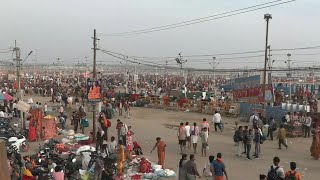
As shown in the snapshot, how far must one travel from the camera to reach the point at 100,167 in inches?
444

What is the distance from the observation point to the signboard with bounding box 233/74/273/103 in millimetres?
23303

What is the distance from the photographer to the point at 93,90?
18375 millimetres

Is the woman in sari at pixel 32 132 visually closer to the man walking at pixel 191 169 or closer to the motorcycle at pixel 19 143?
the motorcycle at pixel 19 143

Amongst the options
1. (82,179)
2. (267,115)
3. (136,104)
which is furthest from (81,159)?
(136,104)

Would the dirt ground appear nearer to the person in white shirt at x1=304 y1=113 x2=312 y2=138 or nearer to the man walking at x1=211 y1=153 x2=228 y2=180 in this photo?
the person in white shirt at x1=304 y1=113 x2=312 y2=138

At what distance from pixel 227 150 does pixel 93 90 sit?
6682 millimetres

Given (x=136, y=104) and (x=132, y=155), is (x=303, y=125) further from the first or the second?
(x=136, y=104)

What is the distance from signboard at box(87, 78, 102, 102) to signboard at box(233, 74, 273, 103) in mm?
10222

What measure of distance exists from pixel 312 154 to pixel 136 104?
838 inches

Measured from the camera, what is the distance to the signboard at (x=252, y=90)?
23.3m

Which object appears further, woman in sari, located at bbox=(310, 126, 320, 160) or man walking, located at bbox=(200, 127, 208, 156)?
man walking, located at bbox=(200, 127, 208, 156)

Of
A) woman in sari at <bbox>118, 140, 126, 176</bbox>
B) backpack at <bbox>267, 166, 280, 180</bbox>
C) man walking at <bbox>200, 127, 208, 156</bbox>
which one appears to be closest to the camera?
backpack at <bbox>267, 166, 280, 180</bbox>

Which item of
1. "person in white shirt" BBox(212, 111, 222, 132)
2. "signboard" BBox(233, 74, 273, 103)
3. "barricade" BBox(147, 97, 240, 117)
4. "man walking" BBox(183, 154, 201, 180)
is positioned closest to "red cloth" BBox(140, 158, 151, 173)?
"man walking" BBox(183, 154, 201, 180)

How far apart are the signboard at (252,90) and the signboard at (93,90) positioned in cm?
1022
